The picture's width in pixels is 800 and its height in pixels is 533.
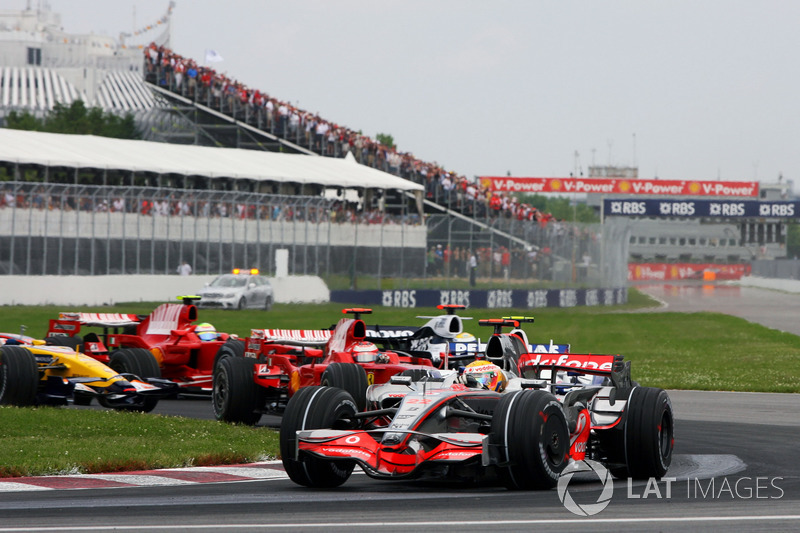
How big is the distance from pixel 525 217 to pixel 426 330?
4152 centimetres

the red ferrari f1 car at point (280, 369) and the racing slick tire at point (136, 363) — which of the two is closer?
the red ferrari f1 car at point (280, 369)

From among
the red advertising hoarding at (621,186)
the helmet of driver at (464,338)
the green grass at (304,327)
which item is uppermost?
the red advertising hoarding at (621,186)

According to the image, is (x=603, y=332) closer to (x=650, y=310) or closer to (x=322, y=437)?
(x=650, y=310)

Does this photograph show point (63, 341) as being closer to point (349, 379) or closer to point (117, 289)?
point (349, 379)

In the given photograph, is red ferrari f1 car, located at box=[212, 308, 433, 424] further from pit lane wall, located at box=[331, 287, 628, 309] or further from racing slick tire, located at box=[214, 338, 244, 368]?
pit lane wall, located at box=[331, 287, 628, 309]

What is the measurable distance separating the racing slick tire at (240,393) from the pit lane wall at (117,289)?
21814mm

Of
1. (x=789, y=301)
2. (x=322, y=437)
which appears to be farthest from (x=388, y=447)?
(x=789, y=301)

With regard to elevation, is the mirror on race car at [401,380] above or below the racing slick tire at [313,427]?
above

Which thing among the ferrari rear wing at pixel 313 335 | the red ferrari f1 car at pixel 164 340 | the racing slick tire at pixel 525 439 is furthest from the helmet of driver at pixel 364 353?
the racing slick tire at pixel 525 439

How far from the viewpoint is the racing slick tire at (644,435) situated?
1024 centimetres

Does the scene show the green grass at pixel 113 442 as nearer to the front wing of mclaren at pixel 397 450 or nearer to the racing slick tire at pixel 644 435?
the front wing of mclaren at pixel 397 450

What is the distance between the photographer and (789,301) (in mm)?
59750

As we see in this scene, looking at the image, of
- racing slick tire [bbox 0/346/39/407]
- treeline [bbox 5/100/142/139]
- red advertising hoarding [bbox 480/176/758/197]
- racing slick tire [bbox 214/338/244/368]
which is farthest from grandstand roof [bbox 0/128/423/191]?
red advertising hoarding [bbox 480/176/758/197]

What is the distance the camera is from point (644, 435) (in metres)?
10.3
